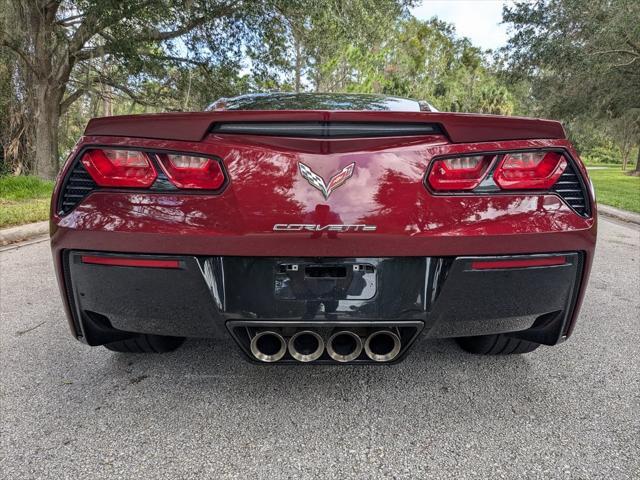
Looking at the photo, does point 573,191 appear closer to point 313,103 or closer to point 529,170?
point 529,170

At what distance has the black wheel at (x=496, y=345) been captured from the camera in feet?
6.84

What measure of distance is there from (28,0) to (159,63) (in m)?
3.09

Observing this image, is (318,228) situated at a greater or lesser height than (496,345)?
greater

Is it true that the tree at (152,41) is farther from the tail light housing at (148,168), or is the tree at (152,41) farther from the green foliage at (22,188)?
the tail light housing at (148,168)

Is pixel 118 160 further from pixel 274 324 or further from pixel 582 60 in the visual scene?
pixel 582 60

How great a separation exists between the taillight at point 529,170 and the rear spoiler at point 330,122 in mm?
70

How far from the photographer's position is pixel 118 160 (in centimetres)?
157

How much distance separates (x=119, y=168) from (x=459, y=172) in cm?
119

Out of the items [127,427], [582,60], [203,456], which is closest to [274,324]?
[203,456]

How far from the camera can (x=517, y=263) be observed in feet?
5.09

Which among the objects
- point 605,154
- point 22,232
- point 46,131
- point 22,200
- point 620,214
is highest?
point 46,131

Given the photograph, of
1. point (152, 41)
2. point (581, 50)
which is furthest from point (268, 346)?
point (581, 50)

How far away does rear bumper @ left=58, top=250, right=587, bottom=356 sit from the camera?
1528 millimetres

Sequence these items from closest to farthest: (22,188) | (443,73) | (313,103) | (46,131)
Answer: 1. (313,103)
2. (22,188)
3. (46,131)
4. (443,73)
